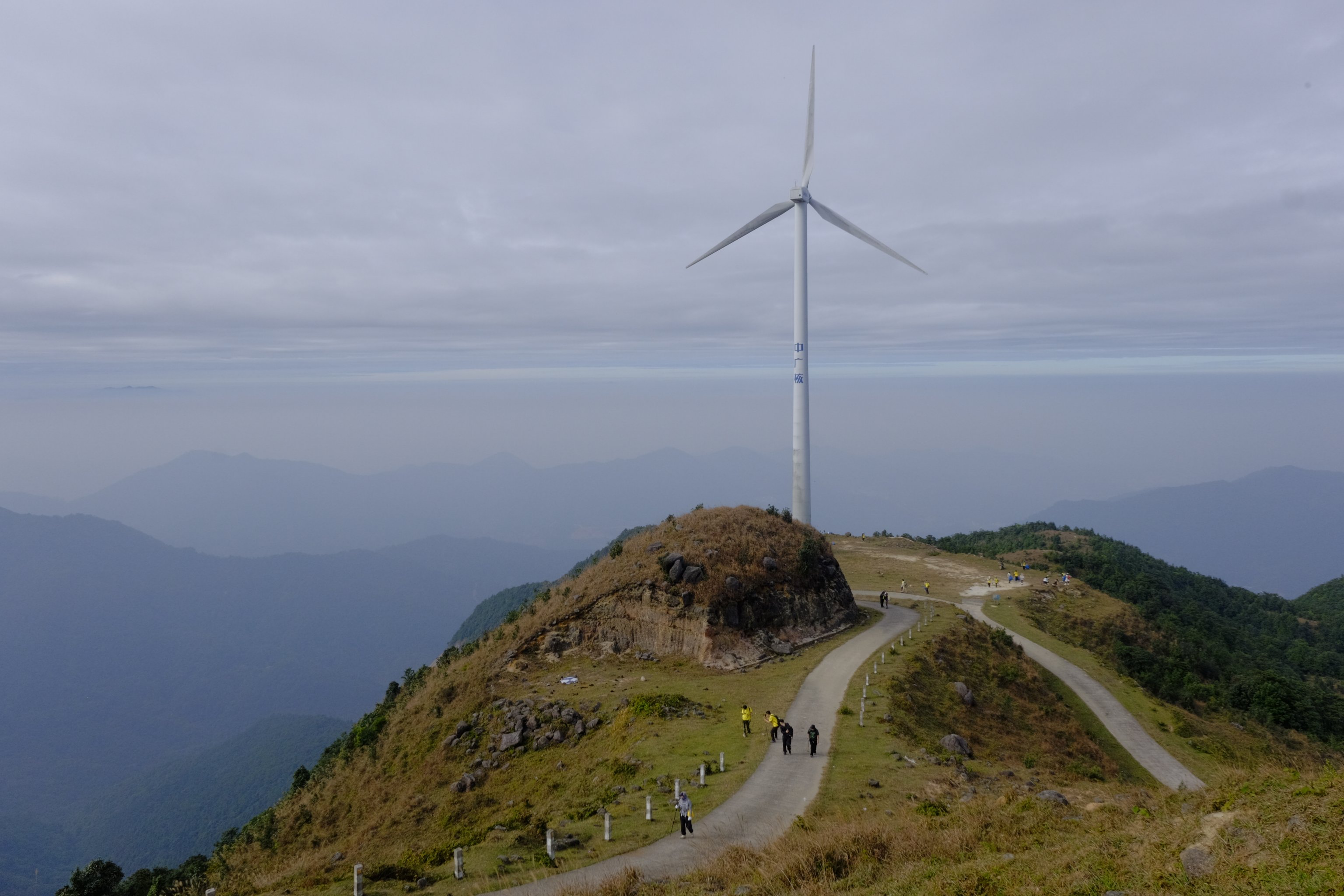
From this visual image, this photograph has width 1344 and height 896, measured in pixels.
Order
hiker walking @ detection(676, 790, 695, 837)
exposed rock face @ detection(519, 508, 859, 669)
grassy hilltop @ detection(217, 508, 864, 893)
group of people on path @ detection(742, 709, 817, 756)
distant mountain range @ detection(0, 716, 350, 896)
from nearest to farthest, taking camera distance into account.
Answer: hiker walking @ detection(676, 790, 695, 837) → grassy hilltop @ detection(217, 508, 864, 893) → group of people on path @ detection(742, 709, 817, 756) → exposed rock face @ detection(519, 508, 859, 669) → distant mountain range @ detection(0, 716, 350, 896)

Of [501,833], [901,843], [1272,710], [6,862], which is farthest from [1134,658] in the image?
[6,862]

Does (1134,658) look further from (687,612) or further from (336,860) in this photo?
(336,860)

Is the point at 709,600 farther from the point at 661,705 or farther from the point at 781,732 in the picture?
the point at 781,732

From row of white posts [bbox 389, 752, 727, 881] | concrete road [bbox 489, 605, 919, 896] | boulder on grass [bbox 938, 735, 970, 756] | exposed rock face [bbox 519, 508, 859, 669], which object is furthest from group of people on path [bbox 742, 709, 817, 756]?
exposed rock face [bbox 519, 508, 859, 669]

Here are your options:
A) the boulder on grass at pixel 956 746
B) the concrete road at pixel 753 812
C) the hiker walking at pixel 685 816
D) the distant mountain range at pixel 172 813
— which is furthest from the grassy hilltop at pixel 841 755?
Answer: the distant mountain range at pixel 172 813

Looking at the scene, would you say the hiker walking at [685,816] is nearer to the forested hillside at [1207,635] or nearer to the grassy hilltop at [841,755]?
the grassy hilltop at [841,755]

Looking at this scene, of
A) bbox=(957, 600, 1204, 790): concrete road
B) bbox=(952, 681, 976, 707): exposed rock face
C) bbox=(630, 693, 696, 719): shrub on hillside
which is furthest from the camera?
bbox=(952, 681, 976, 707): exposed rock face

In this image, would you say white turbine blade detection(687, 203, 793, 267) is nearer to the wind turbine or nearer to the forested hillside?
the wind turbine
